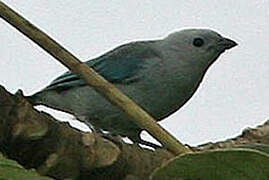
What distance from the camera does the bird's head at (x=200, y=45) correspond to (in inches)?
131

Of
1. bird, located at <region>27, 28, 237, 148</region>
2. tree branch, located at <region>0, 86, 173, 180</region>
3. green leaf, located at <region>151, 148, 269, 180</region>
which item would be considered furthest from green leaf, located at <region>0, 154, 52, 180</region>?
bird, located at <region>27, 28, 237, 148</region>

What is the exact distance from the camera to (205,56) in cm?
337

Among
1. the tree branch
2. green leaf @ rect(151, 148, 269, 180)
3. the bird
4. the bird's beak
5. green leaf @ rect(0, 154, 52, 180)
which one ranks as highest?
green leaf @ rect(0, 154, 52, 180)

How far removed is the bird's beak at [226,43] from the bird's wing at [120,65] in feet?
1.06

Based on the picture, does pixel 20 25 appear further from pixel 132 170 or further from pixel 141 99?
pixel 141 99

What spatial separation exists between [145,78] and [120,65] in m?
0.22

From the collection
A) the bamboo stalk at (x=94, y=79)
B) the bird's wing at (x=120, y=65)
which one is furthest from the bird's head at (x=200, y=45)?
the bamboo stalk at (x=94, y=79)

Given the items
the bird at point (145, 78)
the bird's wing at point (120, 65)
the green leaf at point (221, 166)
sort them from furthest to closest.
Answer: the bird's wing at point (120, 65) → the bird at point (145, 78) → the green leaf at point (221, 166)

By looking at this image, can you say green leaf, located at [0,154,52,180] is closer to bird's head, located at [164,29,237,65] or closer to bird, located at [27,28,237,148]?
bird, located at [27,28,237,148]

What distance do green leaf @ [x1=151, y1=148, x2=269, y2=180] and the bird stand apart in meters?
2.17

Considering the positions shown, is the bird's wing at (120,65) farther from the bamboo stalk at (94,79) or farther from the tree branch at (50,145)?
the bamboo stalk at (94,79)

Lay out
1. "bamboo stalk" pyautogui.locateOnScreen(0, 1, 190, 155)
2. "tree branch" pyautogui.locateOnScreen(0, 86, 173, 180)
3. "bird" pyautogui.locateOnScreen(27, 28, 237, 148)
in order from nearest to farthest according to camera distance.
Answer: "bamboo stalk" pyautogui.locateOnScreen(0, 1, 190, 155), "tree branch" pyautogui.locateOnScreen(0, 86, 173, 180), "bird" pyautogui.locateOnScreen(27, 28, 237, 148)

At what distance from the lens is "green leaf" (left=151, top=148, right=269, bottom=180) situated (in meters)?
0.37

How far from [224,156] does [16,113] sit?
0.40 metres
